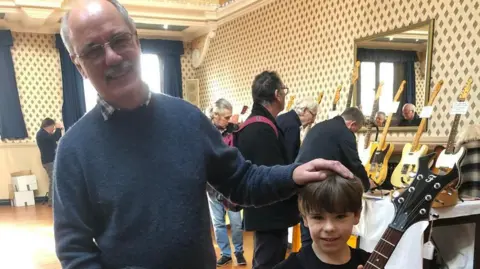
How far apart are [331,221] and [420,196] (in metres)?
0.26

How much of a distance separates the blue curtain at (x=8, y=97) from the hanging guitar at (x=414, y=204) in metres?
7.44

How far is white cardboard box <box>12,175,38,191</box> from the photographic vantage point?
7.06 meters

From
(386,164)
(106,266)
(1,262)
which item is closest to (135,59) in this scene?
(106,266)

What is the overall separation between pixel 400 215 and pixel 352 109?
207 cm

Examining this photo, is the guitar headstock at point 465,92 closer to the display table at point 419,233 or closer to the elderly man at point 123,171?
the display table at point 419,233

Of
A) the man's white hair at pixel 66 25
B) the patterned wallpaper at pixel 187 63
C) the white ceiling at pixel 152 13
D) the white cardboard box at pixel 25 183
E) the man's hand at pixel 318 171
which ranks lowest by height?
the white cardboard box at pixel 25 183

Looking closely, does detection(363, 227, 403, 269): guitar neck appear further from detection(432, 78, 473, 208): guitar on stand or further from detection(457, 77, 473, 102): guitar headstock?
detection(457, 77, 473, 102): guitar headstock

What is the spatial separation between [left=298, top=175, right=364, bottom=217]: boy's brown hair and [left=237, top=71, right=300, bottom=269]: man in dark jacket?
1.14m

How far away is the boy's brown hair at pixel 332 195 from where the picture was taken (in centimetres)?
116

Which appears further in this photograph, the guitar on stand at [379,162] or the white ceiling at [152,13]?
the white ceiling at [152,13]

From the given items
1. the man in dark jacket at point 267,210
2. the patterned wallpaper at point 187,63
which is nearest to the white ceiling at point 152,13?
the patterned wallpaper at point 187,63

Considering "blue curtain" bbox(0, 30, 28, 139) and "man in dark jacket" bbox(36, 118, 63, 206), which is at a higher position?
"blue curtain" bbox(0, 30, 28, 139)

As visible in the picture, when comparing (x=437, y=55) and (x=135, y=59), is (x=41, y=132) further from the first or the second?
(x=135, y=59)

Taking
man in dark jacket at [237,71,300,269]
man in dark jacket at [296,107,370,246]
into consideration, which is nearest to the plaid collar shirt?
man in dark jacket at [237,71,300,269]
